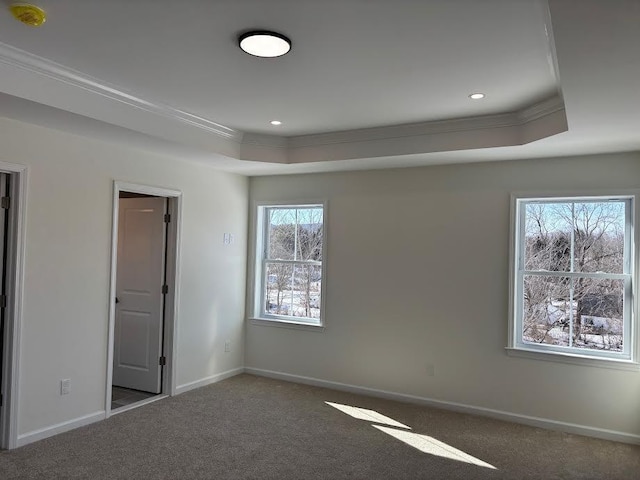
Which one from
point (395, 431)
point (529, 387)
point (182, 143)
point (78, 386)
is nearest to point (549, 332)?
point (529, 387)

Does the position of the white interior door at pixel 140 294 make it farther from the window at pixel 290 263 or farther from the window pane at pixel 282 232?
the window pane at pixel 282 232

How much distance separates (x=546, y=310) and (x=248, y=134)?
10.5 feet

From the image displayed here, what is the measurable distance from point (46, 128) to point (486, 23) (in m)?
3.08

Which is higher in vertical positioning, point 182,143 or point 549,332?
point 182,143

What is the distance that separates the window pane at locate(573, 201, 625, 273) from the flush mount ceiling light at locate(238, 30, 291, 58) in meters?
2.98

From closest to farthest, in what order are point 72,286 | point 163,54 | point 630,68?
point 630,68, point 163,54, point 72,286

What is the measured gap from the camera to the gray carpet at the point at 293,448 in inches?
125

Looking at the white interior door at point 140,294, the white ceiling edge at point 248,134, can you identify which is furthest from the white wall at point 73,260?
the white ceiling edge at point 248,134

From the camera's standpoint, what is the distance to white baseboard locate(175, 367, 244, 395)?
4.83m

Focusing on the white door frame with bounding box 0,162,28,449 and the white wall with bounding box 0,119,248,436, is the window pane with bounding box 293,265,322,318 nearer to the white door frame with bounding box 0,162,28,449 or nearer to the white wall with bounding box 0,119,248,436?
the white wall with bounding box 0,119,248,436

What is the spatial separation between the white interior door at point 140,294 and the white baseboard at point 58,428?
835 millimetres

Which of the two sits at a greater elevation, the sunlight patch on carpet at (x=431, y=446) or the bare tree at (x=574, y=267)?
the bare tree at (x=574, y=267)

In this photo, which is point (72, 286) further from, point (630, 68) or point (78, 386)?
point (630, 68)

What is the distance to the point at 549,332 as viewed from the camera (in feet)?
14.0
